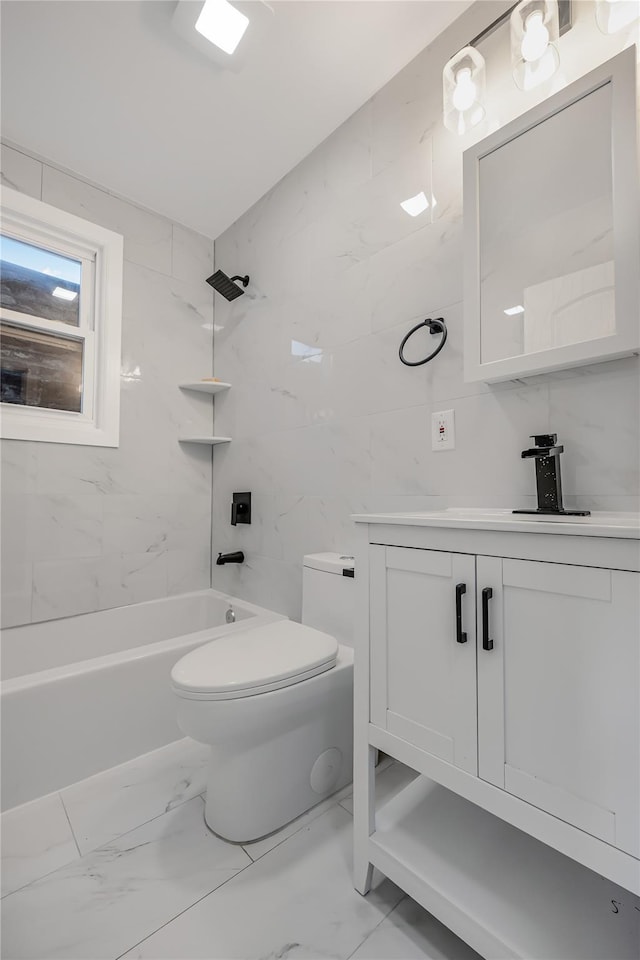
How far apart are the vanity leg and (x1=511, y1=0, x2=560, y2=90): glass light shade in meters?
1.75

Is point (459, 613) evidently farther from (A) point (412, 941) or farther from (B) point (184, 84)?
(B) point (184, 84)

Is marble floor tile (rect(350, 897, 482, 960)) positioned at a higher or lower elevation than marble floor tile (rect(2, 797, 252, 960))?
lower

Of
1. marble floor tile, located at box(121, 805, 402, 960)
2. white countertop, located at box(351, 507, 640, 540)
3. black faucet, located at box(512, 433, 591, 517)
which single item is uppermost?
black faucet, located at box(512, 433, 591, 517)

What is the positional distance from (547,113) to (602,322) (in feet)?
1.94

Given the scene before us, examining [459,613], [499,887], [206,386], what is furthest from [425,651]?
[206,386]

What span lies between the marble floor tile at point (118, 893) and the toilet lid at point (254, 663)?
45 cm

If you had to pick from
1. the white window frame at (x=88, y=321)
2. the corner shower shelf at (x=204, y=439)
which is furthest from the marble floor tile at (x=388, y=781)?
the white window frame at (x=88, y=321)

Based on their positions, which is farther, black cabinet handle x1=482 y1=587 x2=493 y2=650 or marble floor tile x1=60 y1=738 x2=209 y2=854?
marble floor tile x1=60 y1=738 x2=209 y2=854

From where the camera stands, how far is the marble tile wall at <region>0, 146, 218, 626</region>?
185cm

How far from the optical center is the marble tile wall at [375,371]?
1.07 meters

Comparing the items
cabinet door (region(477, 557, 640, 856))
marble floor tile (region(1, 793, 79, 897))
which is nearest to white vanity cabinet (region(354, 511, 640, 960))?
cabinet door (region(477, 557, 640, 856))

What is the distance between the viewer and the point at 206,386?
2.36 meters

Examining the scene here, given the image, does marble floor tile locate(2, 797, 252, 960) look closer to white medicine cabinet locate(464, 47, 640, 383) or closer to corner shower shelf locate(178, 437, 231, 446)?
white medicine cabinet locate(464, 47, 640, 383)

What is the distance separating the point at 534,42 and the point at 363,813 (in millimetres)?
1981
